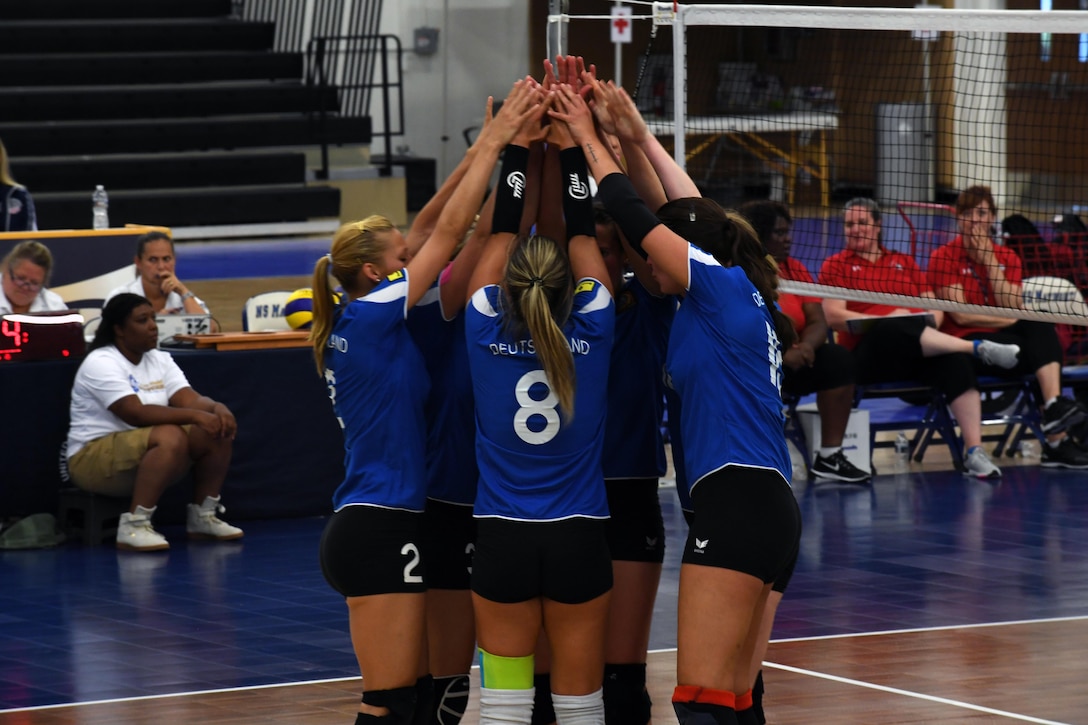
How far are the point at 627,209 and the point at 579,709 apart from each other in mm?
1309

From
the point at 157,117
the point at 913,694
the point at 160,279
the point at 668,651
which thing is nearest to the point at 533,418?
the point at 913,694

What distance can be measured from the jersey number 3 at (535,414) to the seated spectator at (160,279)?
5.87 meters

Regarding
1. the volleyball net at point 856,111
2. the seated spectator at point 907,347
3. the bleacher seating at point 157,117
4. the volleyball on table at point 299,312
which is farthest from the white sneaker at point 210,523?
the bleacher seating at point 157,117

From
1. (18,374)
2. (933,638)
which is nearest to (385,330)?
(933,638)

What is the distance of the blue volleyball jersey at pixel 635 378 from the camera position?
4.66 metres

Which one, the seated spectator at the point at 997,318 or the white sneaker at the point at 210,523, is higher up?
the seated spectator at the point at 997,318

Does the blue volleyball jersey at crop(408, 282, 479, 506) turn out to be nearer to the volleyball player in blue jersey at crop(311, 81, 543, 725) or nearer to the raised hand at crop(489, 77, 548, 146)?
the volleyball player in blue jersey at crop(311, 81, 543, 725)

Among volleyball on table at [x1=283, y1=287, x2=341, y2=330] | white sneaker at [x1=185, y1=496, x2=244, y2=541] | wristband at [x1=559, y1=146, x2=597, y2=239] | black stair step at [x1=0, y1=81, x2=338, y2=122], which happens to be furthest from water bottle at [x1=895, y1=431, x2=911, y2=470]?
black stair step at [x1=0, y1=81, x2=338, y2=122]

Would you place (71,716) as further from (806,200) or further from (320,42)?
(806,200)

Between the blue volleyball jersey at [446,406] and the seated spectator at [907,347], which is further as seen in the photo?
the seated spectator at [907,347]

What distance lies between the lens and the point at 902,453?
34.7 feet

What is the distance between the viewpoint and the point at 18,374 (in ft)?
28.3

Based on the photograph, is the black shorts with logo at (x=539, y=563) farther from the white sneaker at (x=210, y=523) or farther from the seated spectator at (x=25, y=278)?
the seated spectator at (x=25, y=278)

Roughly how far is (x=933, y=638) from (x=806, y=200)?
17.0 m
